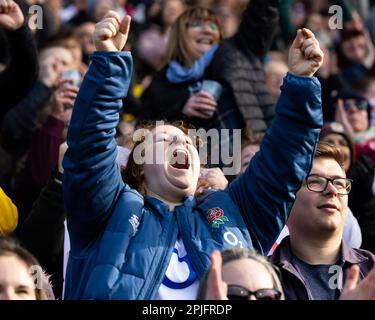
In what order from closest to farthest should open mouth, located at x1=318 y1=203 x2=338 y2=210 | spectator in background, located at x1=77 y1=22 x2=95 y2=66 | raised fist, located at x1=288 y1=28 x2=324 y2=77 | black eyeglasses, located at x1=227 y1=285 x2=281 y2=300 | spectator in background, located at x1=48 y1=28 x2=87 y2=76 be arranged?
black eyeglasses, located at x1=227 y1=285 x2=281 y2=300 → raised fist, located at x1=288 y1=28 x2=324 y2=77 → open mouth, located at x1=318 y1=203 x2=338 y2=210 → spectator in background, located at x1=48 y1=28 x2=87 y2=76 → spectator in background, located at x1=77 y1=22 x2=95 y2=66

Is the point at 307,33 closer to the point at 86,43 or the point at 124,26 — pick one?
the point at 124,26

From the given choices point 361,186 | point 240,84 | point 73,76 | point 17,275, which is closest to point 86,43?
point 73,76

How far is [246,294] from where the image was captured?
406cm

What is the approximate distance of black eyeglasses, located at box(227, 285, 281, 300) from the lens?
13.3ft

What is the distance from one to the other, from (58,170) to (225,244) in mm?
1221

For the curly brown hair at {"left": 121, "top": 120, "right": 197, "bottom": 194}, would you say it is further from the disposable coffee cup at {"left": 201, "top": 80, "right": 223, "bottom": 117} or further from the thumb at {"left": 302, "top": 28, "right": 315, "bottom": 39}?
the disposable coffee cup at {"left": 201, "top": 80, "right": 223, "bottom": 117}

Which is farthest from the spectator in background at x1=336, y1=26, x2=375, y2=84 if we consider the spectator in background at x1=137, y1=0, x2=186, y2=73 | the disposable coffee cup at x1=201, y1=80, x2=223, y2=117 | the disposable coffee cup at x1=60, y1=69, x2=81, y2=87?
the disposable coffee cup at x1=60, y1=69, x2=81, y2=87

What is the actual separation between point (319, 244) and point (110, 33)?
4.83ft

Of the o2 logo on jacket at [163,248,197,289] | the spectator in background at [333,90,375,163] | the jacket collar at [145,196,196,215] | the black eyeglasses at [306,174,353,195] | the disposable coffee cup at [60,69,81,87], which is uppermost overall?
the disposable coffee cup at [60,69,81,87]

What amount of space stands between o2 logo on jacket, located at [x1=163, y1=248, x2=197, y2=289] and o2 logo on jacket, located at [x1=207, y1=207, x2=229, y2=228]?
20cm

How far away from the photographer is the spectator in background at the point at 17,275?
421cm

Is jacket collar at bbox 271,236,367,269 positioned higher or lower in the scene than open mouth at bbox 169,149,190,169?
lower

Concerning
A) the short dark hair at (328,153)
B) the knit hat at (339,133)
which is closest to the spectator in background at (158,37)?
the knit hat at (339,133)

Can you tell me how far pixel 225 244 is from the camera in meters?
4.80
